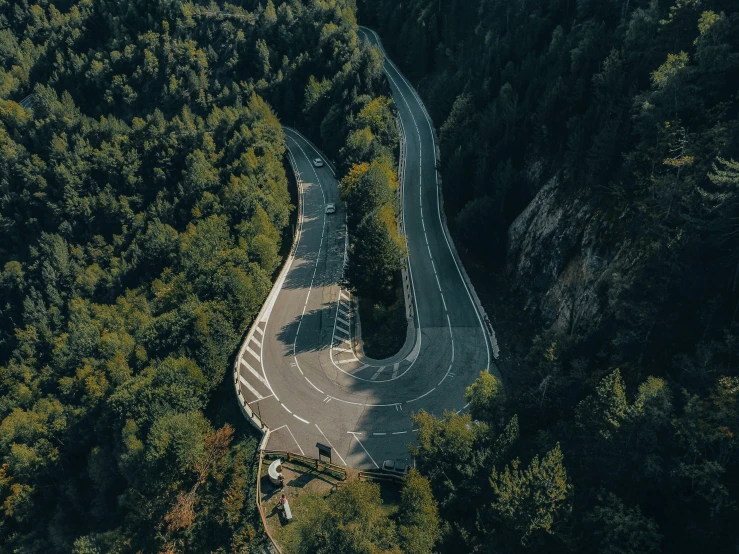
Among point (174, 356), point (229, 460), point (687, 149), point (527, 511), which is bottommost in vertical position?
point (229, 460)

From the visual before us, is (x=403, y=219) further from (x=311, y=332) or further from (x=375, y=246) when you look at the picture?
(x=311, y=332)

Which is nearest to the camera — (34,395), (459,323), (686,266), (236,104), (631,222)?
(686,266)

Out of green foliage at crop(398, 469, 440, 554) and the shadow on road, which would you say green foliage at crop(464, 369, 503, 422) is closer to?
green foliage at crop(398, 469, 440, 554)

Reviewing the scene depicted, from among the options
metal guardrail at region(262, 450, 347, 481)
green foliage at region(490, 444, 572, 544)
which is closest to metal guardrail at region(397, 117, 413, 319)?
metal guardrail at region(262, 450, 347, 481)

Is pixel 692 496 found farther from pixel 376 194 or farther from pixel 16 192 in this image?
pixel 16 192

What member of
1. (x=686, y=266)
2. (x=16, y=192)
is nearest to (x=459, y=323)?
(x=686, y=266)

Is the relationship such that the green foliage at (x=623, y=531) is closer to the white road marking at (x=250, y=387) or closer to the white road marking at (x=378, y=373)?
the white road marking at (x=378, y=373)

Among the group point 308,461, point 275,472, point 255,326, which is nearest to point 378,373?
point 308,461
